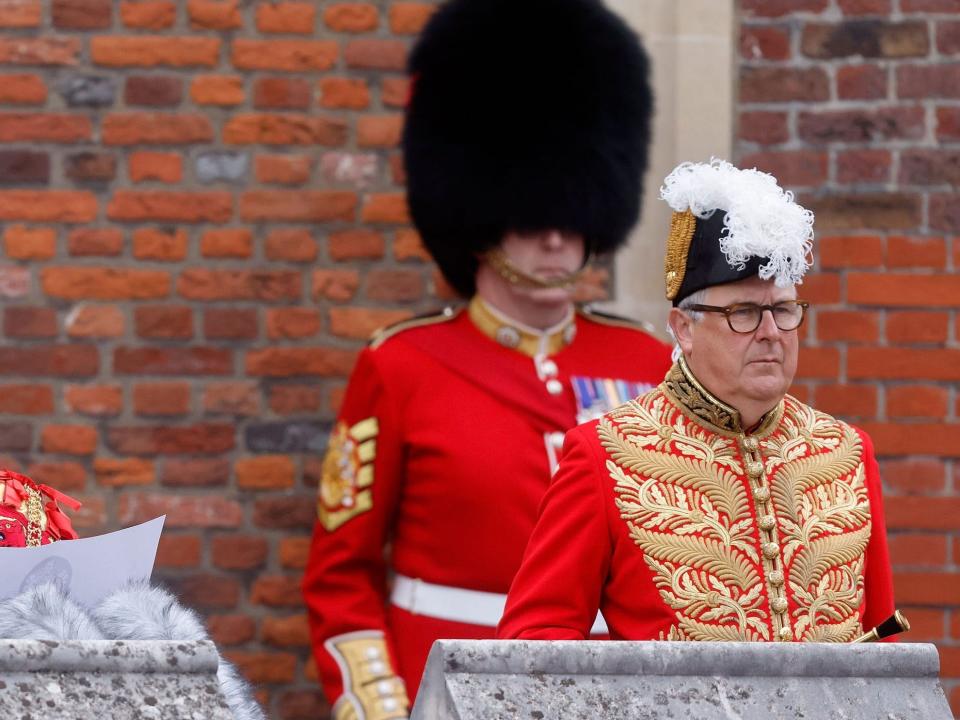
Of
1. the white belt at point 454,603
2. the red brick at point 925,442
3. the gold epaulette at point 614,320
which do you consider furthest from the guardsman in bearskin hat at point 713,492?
the red brick at point 925,442

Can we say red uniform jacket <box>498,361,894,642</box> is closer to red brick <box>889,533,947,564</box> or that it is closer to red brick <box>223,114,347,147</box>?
red brick <box>889,533,947,564</box>

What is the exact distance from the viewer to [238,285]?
409 cm

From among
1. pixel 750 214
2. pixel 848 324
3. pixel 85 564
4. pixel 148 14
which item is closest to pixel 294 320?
pixel 148 14

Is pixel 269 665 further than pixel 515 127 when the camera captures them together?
Yes

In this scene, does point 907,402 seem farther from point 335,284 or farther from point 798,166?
point 335,284

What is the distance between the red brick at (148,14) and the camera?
161 inches

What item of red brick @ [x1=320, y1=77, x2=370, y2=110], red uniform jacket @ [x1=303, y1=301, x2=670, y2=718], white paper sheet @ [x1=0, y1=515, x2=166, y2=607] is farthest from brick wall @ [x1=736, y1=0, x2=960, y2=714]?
white paper sheet @ [x1=0, y1=515, x2=166, y2=607]

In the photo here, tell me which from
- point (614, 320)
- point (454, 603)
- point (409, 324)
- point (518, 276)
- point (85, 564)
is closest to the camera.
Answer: point (85, 564)

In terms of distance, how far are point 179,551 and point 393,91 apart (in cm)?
121

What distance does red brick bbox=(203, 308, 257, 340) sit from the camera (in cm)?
408

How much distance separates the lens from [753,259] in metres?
2.55

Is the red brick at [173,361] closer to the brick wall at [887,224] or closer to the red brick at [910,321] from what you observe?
the brick wall at [887,224]

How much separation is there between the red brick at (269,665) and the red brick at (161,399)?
1.94ft

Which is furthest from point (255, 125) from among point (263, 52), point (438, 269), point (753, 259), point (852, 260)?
point (753, 259)
